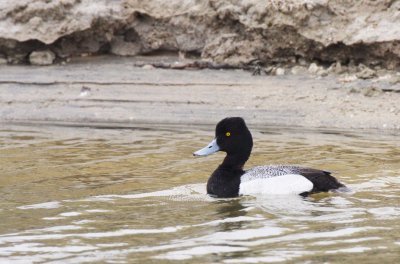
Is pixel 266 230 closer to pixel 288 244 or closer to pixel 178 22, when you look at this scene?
pixel 288 244

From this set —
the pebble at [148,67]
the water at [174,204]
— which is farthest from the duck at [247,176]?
the pebble at [148,67]

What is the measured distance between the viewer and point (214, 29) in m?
14.7

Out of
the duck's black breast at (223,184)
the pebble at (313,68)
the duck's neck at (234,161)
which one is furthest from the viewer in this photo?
the pebble at (313,68)

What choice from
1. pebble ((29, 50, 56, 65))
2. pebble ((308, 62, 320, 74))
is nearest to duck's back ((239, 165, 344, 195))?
pebble ((308, 62, 320, 74))

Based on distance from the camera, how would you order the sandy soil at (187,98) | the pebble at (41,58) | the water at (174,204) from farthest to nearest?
the pebble at (41,58), the sandy soil at (187,98), the water at (174,204)

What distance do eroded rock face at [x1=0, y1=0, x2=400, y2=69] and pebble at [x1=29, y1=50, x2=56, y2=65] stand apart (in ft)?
0.46

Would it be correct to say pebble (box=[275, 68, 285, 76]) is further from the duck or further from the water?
the duck

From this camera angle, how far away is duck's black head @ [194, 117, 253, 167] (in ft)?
32.7

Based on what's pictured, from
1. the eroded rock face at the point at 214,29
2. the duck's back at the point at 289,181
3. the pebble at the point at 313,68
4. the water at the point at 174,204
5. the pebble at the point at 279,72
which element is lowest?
the water at the point at 174,204

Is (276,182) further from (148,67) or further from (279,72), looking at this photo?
(148,67)

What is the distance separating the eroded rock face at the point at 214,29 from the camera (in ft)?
44.3

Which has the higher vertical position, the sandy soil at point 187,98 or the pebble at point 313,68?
the pebble at point 313,68

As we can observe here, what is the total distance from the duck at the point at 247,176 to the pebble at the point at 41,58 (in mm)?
5418

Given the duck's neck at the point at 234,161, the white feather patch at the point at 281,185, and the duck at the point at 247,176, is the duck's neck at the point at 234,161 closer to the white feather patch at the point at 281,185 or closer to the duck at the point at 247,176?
the duck at the point at 247,176
